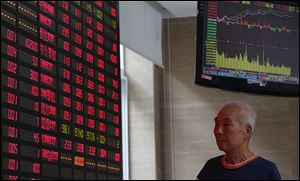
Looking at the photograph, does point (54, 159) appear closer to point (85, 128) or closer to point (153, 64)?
point (85, 128)

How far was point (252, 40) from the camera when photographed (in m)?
4.18

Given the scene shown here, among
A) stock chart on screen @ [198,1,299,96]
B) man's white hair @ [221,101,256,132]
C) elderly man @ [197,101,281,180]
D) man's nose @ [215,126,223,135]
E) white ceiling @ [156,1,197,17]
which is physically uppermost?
white ceiling @ [156,1,197,17]

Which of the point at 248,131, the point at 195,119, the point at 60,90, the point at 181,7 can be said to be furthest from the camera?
the point at 195,119

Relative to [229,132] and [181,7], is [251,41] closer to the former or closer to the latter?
[229,132]

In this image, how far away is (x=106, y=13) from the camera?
15.1 ft

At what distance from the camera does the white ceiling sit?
287 inches

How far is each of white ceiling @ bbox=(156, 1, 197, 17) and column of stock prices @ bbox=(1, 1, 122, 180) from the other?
8.59 ft

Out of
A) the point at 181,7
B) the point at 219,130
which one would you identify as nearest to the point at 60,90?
the point at 219,130

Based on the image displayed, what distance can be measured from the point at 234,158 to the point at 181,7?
4.14 metres

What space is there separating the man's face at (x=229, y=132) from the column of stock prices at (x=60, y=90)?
0.89 m

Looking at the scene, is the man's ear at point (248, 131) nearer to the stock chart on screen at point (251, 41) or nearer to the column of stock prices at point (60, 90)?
the stock chart on screen at point (251, 41)

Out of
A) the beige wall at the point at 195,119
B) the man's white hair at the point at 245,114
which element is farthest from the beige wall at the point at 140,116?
the man's white hair at the point at 245,114

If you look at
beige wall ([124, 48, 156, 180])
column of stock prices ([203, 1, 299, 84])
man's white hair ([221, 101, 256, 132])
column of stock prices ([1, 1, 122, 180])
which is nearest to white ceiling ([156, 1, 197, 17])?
beige wall ([124, 48, 156, 180])

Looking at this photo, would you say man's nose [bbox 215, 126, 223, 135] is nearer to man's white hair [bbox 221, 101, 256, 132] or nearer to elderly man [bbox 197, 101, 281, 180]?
elderly man [bbox 197, 101, 281, 180]
